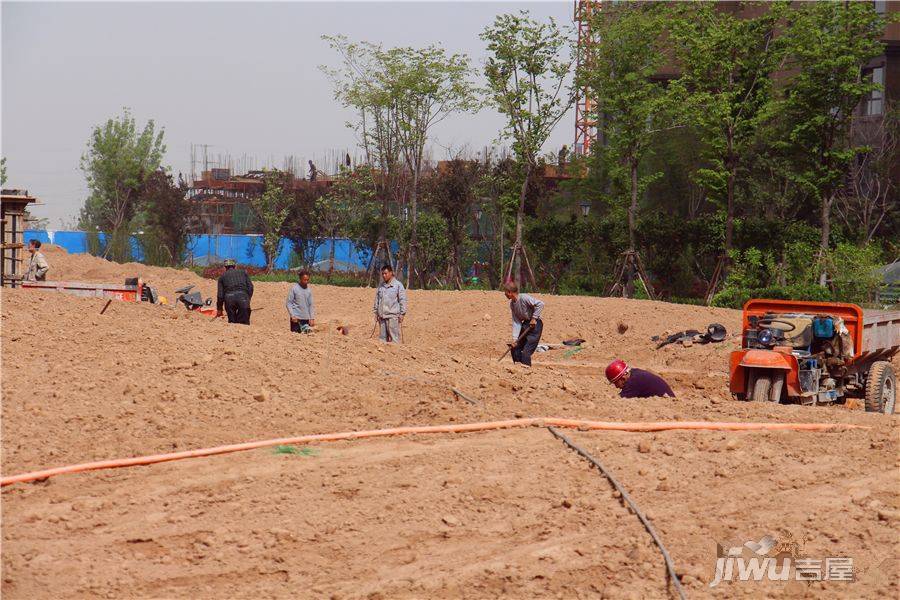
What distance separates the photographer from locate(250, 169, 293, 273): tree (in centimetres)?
3516

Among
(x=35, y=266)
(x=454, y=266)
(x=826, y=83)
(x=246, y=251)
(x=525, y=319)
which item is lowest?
(x=525, y=319)

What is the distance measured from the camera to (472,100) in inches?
1078

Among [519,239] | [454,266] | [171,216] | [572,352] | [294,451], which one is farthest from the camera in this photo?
[171,216]

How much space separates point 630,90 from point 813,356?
623 inches

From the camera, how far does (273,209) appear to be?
1395 inches

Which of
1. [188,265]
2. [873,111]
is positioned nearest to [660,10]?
[873,111]

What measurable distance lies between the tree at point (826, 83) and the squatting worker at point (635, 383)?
14727 mm

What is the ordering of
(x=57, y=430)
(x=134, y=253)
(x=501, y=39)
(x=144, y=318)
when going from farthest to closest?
(x=134, y=253), (x=501, y=39), (x=144, y=318), (x=57, y=430)

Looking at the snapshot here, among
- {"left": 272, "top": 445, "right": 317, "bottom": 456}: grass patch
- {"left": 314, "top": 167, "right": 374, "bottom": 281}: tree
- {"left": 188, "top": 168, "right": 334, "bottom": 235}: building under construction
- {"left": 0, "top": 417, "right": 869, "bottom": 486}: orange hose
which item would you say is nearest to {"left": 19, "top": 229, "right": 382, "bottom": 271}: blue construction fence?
{"left": 188, "top": 168, "right": 334, "bottom": 235}: building under construction

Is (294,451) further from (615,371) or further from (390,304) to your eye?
(390,304)

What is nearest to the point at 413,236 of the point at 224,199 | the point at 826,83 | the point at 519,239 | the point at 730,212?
the point at 519,239

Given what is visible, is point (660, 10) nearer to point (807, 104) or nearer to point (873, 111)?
point (807, 104)

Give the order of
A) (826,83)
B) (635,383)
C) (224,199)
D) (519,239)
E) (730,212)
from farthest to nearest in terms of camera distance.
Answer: (224,199) → (519,239) → (730,212) → (826,83) → (635,383)

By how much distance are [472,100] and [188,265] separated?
16409mm
